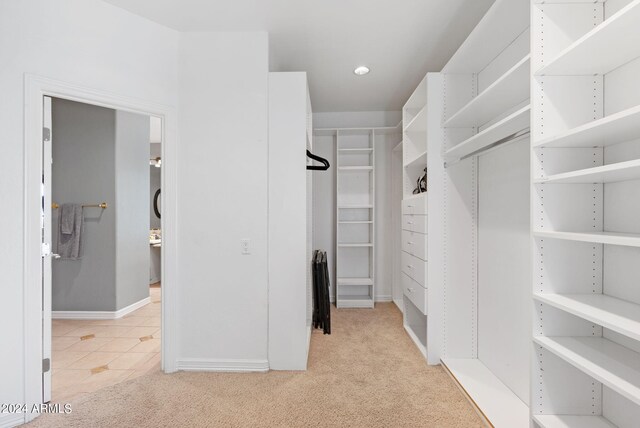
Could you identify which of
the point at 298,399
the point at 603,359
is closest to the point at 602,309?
the point at 603,359

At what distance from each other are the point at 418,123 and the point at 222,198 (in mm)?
1858

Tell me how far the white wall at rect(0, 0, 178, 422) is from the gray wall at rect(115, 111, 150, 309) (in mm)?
1575

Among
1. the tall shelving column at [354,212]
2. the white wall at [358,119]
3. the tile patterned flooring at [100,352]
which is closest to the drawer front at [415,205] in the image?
the tall shelving column at [354,212]

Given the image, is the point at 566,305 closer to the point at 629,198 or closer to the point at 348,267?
the point at 629,198

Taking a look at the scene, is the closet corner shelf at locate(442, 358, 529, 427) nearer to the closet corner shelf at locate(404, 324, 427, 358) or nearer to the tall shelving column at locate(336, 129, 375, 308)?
the closet corner shelf at locate(404, 324, 427, 358)

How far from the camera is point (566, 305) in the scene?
1.15 meters

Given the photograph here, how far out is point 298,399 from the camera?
1.96 metres

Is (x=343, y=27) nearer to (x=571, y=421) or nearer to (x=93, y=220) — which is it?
(x=571, y=421)

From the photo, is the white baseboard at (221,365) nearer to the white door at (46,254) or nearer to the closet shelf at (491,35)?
the white door at (46,254)

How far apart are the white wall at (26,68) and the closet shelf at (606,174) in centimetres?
253

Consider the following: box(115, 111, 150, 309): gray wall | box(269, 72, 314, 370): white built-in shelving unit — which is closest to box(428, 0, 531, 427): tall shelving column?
box(269, 72, 314, 370): white built-in shelving unit

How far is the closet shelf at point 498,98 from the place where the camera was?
4.94 ft

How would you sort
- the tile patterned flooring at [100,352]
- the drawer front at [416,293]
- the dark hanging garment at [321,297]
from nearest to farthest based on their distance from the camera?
the tile patterned flooring at [100,352]
the drawer front at [416,293]
the dark hanging garment at [321,297]

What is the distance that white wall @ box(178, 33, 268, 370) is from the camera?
231cm
